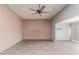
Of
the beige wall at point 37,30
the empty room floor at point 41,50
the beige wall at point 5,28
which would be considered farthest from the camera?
the beige wall at point 37,30

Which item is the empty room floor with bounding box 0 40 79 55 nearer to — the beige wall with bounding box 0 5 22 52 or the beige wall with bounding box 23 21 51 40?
the beige wall with bounding box 0 5 22 52

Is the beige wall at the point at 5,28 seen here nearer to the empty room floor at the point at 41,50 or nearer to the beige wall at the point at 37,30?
the empty room floor at the point at 41,50

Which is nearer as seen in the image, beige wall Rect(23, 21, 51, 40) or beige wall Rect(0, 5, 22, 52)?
beige wall Rect(0, 5, 22, 52)

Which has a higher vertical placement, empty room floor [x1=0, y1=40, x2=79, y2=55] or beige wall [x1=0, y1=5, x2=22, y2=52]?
beige wall [x1=0, y1=5, x2=22, y2=52]

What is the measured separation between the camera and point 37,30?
10648 mm

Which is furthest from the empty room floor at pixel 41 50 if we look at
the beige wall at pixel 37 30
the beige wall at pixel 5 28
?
the beige wall at pixel 37 30

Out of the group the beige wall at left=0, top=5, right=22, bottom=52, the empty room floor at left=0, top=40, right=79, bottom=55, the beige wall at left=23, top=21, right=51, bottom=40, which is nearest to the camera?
the empty room floor at left=0, top=40, right=79, bottom=55

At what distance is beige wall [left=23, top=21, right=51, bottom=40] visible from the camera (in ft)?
34.5

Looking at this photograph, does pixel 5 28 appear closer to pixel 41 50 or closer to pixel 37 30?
pixel 41 50

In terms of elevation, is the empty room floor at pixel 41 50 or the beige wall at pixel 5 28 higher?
the beige wall at pixel 5 28

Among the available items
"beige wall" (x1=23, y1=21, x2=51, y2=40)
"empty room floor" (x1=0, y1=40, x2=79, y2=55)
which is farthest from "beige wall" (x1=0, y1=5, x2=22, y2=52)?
"beige wall" (x1=23, y1=21, x2=51, y2=40)

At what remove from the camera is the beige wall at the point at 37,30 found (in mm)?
10516
